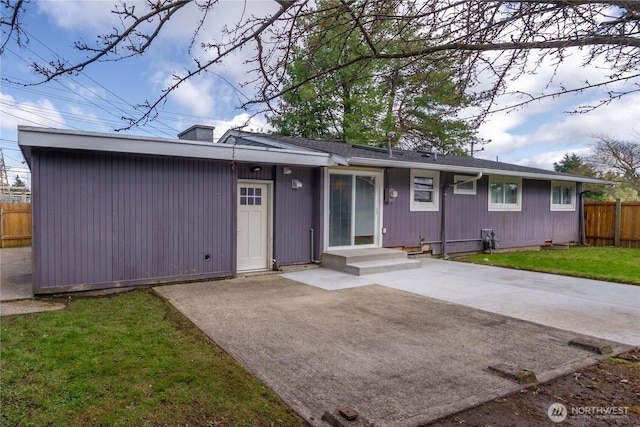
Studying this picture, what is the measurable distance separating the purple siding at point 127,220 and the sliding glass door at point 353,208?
245 cm

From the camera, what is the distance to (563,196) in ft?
45.6

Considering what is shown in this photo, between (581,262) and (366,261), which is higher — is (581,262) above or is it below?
below

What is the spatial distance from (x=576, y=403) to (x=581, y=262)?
8504 mm

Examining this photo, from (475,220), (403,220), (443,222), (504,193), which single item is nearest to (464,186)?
(475,220)

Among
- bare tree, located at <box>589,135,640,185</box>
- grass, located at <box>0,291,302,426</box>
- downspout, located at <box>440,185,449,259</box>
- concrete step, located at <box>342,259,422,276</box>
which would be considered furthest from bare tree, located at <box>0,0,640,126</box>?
bare tree, located at <box>589,135,640,185</box>

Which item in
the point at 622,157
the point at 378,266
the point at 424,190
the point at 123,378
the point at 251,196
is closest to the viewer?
the point at 123,378

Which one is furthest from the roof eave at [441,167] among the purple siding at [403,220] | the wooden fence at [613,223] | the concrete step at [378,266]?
the wooden fence at [613,223]

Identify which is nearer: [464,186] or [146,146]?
[146,146]

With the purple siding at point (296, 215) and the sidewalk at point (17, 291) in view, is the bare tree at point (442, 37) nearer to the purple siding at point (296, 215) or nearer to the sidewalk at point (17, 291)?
the sidewalk at point (17, 291)

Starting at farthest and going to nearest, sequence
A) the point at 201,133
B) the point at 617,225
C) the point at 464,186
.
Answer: the point at 617,225
the point at 464,186
the point at 201,133

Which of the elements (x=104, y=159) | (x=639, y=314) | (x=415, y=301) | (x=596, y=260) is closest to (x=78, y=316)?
(x=104, y=159)

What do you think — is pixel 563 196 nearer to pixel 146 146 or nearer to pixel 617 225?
pixel 617 225

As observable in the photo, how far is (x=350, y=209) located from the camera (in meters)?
8.92

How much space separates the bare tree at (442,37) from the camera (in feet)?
8.64
